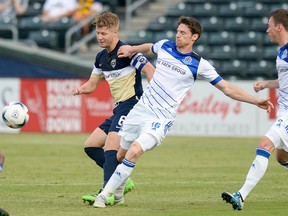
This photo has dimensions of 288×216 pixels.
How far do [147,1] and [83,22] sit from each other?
369cm

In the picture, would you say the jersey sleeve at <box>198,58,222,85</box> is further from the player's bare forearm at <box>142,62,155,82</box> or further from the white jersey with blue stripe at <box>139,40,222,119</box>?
the player's bare forearm at <box>142,62,155,82</box>

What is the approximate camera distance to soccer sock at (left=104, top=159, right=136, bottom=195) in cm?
1012

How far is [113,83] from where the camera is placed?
432 inches

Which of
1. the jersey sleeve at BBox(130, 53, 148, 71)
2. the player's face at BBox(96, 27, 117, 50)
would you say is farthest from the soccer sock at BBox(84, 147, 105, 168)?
the player's face at BBox(96, 27, 117, 50)

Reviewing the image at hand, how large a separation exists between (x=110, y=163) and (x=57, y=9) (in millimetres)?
20171

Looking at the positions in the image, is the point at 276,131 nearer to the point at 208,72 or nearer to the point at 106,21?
the point at 208,72

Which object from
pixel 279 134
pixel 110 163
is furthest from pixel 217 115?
pixel 279 134

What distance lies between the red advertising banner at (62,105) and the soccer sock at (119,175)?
14.7 m

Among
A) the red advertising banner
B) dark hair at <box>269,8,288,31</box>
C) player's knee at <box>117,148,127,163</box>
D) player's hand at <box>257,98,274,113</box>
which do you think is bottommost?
the red advertising banner

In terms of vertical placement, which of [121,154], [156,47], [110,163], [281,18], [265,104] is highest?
[281,18]

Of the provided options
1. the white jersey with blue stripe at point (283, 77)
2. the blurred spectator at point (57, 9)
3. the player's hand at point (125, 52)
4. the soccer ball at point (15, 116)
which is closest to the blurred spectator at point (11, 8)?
the blurred spectator at point (57, 9)

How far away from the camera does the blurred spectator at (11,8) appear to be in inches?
1201

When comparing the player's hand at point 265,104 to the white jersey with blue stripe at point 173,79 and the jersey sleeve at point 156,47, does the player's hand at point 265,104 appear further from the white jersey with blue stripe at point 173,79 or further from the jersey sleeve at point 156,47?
the jersey sleeve at point 156,47

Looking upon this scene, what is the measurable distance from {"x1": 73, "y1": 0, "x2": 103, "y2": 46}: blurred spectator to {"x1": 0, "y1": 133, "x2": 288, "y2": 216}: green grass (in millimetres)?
7547
